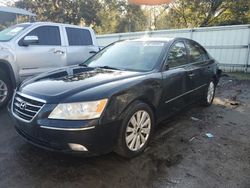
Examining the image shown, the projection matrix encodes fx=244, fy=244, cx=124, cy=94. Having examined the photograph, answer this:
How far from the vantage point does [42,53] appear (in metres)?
5.61

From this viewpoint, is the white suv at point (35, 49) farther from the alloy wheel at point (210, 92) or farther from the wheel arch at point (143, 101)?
the alloy wheel at point (210, 92)

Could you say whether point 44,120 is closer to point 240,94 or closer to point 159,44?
point 159,44

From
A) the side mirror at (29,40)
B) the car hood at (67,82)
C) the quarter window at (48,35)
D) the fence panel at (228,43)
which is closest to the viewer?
the car hood at (67,82)

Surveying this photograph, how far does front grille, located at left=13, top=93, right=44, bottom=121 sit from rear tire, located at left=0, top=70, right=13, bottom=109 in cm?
203

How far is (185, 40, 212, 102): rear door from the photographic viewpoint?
4.43 m

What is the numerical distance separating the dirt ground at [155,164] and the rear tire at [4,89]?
81 centimetres

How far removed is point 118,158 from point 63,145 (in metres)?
0.83

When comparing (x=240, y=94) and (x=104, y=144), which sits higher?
(x=104, y=144)

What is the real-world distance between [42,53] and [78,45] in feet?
4.09

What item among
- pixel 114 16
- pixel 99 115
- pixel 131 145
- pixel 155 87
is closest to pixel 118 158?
pixel 131 145

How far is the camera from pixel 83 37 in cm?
685

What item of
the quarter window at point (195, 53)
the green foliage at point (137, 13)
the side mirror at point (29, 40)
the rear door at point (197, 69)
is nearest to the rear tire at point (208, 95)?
the rear door at point (197, 69)

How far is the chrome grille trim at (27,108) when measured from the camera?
2.78m

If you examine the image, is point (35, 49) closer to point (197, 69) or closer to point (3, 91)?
point (3, 91)
